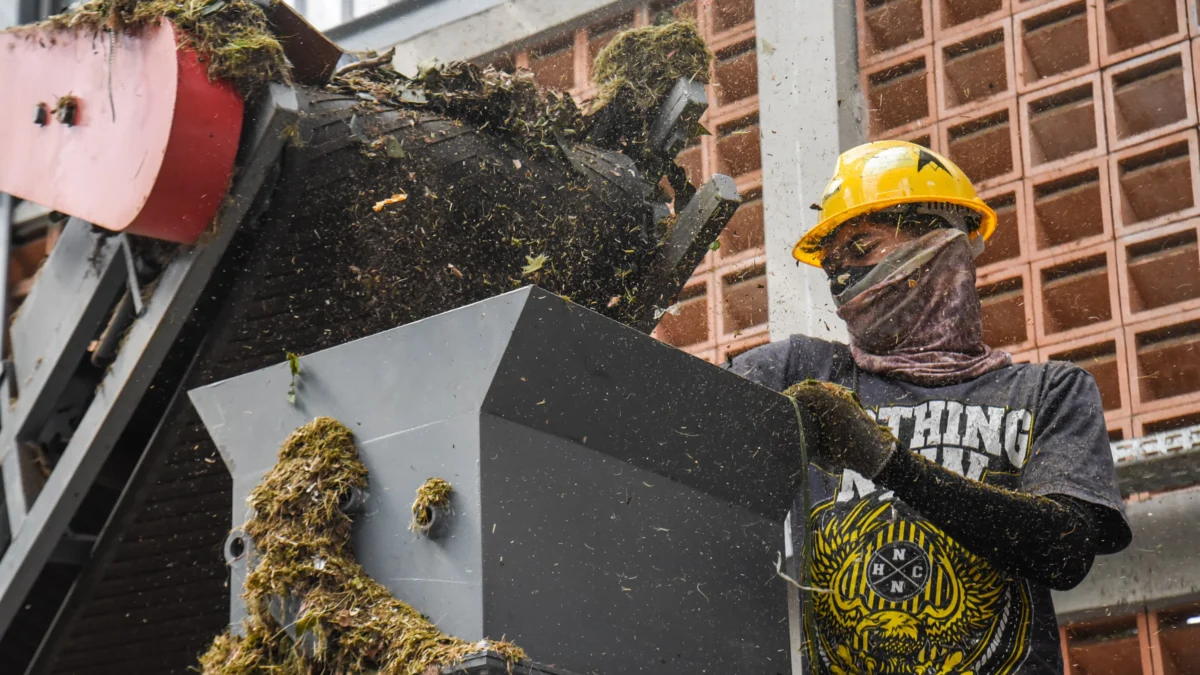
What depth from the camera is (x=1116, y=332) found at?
4.69 metres

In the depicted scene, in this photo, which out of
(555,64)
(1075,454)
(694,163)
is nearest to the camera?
(1075,454)

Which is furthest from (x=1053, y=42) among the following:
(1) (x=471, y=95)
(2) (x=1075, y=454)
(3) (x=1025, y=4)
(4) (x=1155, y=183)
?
(2) (x=1075, y=454)

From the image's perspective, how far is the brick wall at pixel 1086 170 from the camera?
4.64 m

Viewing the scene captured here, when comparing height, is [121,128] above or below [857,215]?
above

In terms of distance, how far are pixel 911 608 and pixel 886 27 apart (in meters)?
2.87

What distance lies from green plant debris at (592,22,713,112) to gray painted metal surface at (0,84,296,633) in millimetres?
907

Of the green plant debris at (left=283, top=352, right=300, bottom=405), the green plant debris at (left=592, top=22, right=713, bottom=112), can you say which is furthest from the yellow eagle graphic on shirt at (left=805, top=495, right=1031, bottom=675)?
the green plant debris at (left=592, top=22, right=713, bottom=112)

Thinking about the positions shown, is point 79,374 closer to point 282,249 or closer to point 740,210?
point 282,249

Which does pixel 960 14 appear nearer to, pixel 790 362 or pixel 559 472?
pixel 790 362

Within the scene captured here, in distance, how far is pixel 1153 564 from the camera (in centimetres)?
448

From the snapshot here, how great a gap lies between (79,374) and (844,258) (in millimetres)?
1895

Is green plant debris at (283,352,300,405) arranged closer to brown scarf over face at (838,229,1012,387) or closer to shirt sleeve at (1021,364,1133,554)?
brown scarf over face at (838,229,1012,387)

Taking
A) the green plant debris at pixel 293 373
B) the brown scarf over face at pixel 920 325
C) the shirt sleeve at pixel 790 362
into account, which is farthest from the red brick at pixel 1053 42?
the green plant debris at pixel 293 373

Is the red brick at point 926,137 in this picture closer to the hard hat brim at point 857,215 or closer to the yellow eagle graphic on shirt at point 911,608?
the hard hat brim at point 857,215
